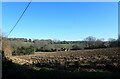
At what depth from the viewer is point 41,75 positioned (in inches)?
519

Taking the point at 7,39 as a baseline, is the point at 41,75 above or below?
below

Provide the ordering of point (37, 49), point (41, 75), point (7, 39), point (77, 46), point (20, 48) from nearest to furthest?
point (41, 75) < point (7, 39) < point (20, 48) < point (77, 46) < point (37, 49)

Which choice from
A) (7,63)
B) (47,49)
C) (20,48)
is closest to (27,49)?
(20,48)

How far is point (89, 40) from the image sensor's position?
62.3 meters

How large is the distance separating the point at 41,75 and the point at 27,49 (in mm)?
42719

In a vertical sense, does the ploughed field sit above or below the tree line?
below

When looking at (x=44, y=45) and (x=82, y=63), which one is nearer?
(x=82, y=63)

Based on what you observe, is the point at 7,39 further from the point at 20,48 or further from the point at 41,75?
the point at 41,75

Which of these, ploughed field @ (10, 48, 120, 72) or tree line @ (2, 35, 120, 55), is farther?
tree line @ (2, 35, 120, 55)

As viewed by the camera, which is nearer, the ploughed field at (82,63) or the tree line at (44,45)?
the ploughed field at (82,63)

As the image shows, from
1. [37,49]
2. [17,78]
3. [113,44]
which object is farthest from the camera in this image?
[37,49]

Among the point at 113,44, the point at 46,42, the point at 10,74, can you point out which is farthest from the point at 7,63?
the point at 46,42

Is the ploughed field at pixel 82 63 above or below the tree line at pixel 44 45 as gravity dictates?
below

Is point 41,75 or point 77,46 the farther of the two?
point 77,46
